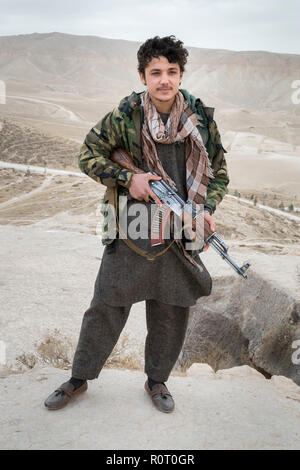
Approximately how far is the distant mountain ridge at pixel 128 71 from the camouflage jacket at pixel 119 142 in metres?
84.3

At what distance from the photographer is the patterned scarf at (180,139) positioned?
198cm

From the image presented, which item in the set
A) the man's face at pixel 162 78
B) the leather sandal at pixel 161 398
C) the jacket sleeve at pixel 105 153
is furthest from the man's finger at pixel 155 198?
the leather sandal at pixel 161 398

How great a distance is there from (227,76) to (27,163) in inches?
3648

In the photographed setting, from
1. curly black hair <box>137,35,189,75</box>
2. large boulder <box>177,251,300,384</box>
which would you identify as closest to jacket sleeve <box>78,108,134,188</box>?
curly black hair <box>137,35,189,75</box>

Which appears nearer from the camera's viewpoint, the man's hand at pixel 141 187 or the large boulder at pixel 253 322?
the man's hand at pixel 141 187

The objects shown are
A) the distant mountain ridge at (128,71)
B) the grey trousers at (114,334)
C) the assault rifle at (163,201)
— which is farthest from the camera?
the distant mountain ridge at (128,71)

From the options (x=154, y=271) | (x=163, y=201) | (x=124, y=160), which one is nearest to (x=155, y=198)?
(x=163, y=201)

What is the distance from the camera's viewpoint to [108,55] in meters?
128

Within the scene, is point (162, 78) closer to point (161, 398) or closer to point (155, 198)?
point (155, 198)

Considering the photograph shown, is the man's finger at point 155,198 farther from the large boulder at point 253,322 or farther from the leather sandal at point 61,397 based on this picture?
the large boulder at point 253,322

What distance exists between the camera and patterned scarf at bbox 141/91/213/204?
6.50ft

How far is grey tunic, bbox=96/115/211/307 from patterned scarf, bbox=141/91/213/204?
0.17 feet

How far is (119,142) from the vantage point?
81.3 inches
